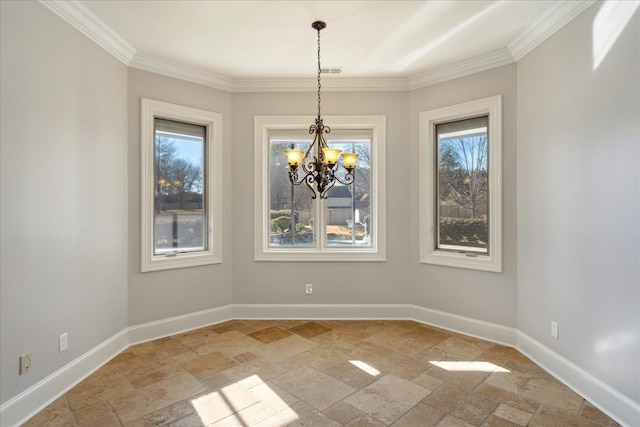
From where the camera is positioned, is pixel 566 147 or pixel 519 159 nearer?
pixel 566 147

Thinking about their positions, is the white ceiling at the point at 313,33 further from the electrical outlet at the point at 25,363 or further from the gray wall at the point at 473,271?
the electrical outlet at the point at 25,363

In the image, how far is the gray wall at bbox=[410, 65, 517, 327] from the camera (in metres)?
3.33

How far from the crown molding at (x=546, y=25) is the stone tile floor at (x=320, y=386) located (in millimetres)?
2839

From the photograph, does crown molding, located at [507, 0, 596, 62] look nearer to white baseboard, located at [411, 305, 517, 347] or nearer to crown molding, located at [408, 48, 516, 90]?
crown molding, located at [408, 48, 516, 90]

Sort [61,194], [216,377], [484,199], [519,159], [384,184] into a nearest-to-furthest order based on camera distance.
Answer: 1. [61,194]
2. [216,377]
3. [519,159]
4. [484,199]
5. [384,184]

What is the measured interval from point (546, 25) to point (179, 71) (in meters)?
3.53

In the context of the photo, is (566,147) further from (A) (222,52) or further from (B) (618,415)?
(A) (222,52)

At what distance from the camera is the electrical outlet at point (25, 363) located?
87.4 inches

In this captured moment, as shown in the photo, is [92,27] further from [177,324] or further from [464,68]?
[464,68]

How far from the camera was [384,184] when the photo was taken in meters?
4.05

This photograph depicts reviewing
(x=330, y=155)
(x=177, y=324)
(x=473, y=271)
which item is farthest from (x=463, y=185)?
(x=177, y=324)

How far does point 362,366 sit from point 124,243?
2555mm

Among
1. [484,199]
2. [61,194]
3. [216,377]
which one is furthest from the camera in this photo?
[484,199]

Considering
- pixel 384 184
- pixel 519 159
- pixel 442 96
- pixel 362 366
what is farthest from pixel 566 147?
pixel 362 366
